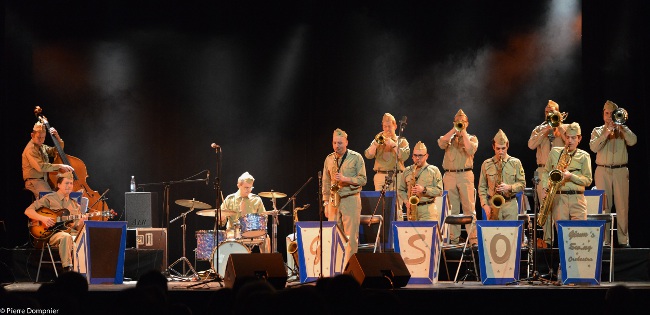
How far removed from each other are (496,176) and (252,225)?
3.28 metres

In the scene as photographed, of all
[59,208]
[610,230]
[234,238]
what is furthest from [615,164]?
[59,208]

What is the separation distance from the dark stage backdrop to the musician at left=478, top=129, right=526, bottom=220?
234 centimetres

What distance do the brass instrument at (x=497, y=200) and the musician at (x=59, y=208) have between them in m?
5.12

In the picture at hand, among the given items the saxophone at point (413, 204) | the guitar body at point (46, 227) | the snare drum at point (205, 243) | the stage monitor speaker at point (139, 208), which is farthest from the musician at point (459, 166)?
the guitar body at point (46, 227)

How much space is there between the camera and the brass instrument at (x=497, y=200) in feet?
34.4

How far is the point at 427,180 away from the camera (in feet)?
36.1

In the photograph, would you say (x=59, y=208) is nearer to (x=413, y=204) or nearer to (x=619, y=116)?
(x=413, y=204)

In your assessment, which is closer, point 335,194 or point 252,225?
point 335,194

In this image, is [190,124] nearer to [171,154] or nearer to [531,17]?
[171,154]

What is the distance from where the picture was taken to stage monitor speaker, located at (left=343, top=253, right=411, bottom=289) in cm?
800

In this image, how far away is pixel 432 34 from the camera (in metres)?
13.5

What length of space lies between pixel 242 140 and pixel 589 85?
5.50m

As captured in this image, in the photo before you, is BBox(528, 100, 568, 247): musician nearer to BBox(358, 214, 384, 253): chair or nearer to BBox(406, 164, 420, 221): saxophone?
BBox(406, 164, 420, 221): saxophone

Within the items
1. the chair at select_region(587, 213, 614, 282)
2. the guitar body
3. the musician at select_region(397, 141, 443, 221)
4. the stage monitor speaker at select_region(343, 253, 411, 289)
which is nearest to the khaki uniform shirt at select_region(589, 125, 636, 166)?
the chair at select_region(587, 213, 614, 282)
